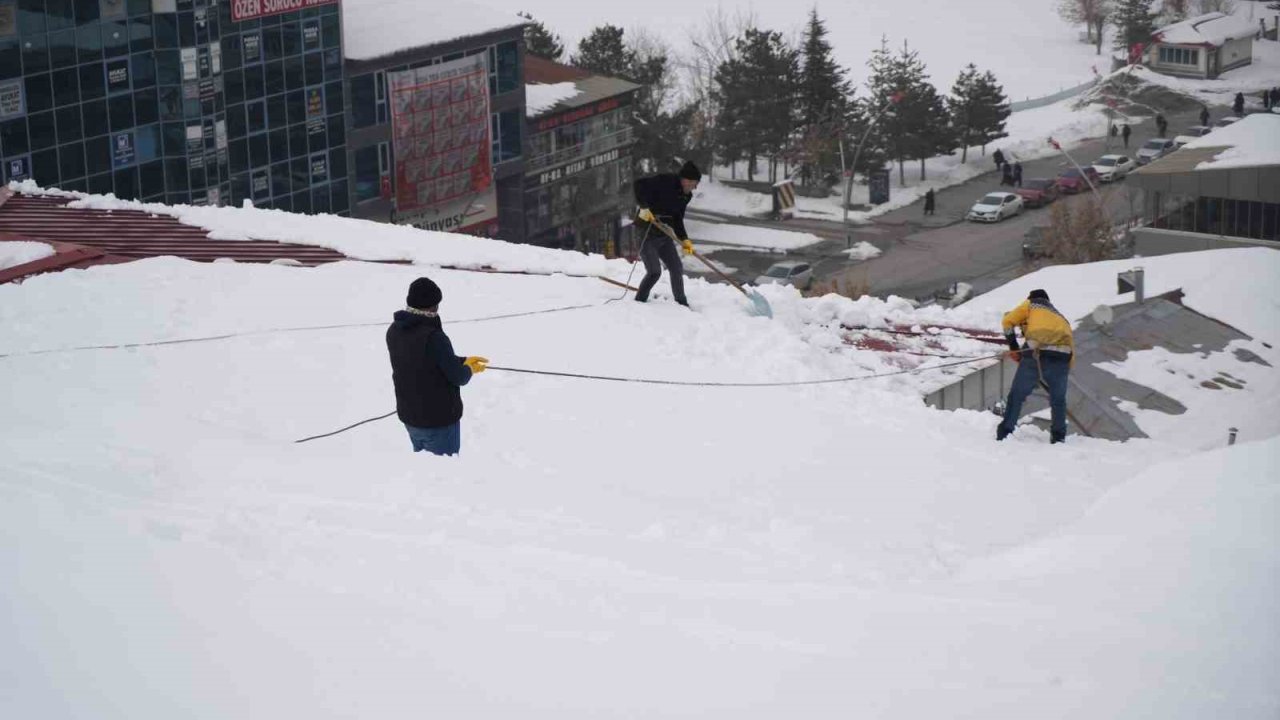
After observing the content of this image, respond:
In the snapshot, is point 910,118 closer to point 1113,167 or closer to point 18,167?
Result: point 1113,167

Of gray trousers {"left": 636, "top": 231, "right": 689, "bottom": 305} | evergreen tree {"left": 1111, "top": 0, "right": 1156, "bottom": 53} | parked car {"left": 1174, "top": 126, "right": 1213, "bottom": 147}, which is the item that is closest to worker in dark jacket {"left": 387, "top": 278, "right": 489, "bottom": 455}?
gray trousers {"left": 636, "top": 231, "right": 689, "bottom": 305}

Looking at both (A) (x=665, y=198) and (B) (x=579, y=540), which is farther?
(A) (x=665, y=198)

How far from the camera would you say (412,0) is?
51219 millimetres

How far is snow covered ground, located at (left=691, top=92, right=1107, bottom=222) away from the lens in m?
59.8

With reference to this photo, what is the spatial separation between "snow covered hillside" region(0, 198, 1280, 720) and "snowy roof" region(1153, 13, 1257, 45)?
231 ft

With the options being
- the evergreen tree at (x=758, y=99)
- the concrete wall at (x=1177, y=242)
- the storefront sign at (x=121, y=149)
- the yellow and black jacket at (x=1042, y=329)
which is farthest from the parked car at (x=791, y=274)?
the yellow and black jacket at (x=1042, y=329)

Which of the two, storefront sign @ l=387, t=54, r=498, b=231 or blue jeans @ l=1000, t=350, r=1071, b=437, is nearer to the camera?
blue jeans @ l=1000, t=350, r=1071, b=437

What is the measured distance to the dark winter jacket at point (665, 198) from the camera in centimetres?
1337

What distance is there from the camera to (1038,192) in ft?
193

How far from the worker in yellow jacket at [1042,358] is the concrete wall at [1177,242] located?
26.9 metres

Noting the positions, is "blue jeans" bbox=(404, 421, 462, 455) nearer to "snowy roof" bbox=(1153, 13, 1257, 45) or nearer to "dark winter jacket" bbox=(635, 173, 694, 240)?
"dark winter jacket" bbox=(635, 173, 694, 240)

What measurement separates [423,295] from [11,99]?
3103 centimetres

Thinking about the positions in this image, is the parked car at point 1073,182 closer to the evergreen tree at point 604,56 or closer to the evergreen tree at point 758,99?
the evergreen tree at point 758,99

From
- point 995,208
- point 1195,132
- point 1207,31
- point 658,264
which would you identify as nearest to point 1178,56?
point 1207,31
